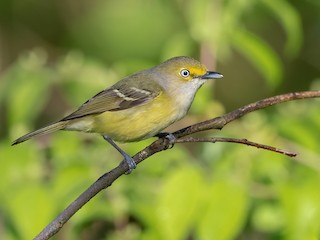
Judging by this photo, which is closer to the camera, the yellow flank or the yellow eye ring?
the yellow flank

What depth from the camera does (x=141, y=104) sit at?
4852mm

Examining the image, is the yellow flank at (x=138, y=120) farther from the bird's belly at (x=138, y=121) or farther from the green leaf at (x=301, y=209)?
the green leaf at (x=301, y=209)

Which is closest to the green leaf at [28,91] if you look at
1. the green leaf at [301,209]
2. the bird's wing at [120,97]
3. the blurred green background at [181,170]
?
the blurred green background at [181,170]

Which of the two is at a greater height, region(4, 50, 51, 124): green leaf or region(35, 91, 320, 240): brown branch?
region(35, 91, 320, 240): brown branch

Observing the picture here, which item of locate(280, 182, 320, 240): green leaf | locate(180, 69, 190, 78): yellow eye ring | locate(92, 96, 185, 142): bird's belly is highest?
locate(180, 69, 190, 78): yellow eye ring

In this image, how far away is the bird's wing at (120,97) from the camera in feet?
16.0

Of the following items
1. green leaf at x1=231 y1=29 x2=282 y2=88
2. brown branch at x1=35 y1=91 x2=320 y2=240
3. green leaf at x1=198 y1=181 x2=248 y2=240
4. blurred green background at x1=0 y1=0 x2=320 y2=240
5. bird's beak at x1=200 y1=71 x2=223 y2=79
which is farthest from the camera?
green leaf at x1=231 y1=29 x2=282 y2=88

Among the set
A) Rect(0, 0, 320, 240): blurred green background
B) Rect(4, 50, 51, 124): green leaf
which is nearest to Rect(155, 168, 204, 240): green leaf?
Rect(0, 0, 320, 240): blurred green background

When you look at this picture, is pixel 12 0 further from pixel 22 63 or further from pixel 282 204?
pixel 282 204

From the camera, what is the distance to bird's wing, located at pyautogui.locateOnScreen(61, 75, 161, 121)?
487 cm

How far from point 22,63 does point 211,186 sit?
5.95 ft

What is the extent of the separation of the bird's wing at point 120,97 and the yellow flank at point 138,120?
41 millimetres

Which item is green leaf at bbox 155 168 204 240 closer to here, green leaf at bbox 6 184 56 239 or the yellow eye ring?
green leaf at bbox 6 184 56 239

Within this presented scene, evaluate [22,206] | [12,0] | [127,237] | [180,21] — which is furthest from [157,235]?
[12,0]
